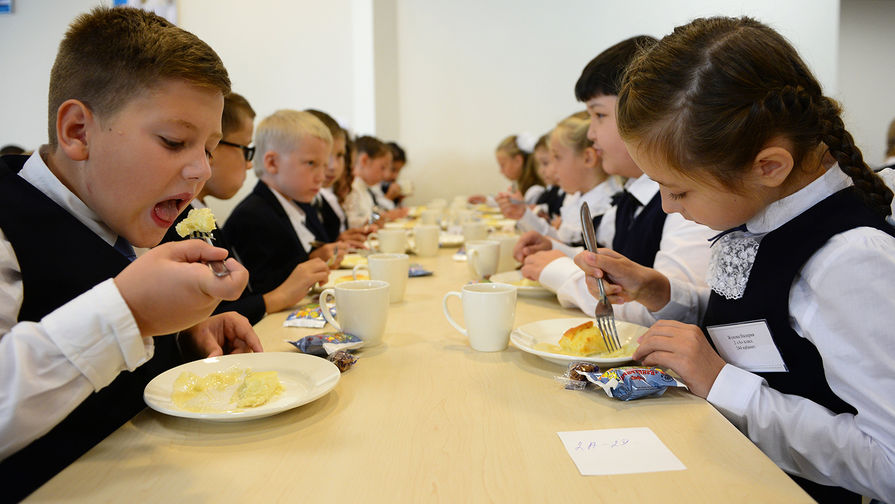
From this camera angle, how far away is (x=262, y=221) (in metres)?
2.11

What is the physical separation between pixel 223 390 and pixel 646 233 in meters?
1.22

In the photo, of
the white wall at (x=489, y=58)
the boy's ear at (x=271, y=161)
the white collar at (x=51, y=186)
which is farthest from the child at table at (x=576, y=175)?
the white wall at (x=489, y=58)

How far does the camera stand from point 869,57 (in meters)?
7.38

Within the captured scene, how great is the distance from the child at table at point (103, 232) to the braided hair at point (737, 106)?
709mm

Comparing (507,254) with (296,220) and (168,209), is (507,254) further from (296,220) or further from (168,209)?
(168,209)

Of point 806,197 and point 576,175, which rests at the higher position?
point 806,197

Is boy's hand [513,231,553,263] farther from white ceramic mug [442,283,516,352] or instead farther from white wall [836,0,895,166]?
white wall [836,0,895,166]

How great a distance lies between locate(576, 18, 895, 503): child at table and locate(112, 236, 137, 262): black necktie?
34.6 inches

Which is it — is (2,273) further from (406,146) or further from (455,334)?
(406,146)

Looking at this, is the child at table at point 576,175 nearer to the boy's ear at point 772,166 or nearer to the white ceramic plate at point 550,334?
the white ceramic plate at point 550,334

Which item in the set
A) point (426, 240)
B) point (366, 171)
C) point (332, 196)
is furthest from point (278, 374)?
point (366, 171)

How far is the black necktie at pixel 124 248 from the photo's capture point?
993mm

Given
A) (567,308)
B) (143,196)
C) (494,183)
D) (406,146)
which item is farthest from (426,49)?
(143,196)

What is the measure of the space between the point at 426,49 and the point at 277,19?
1840mm
